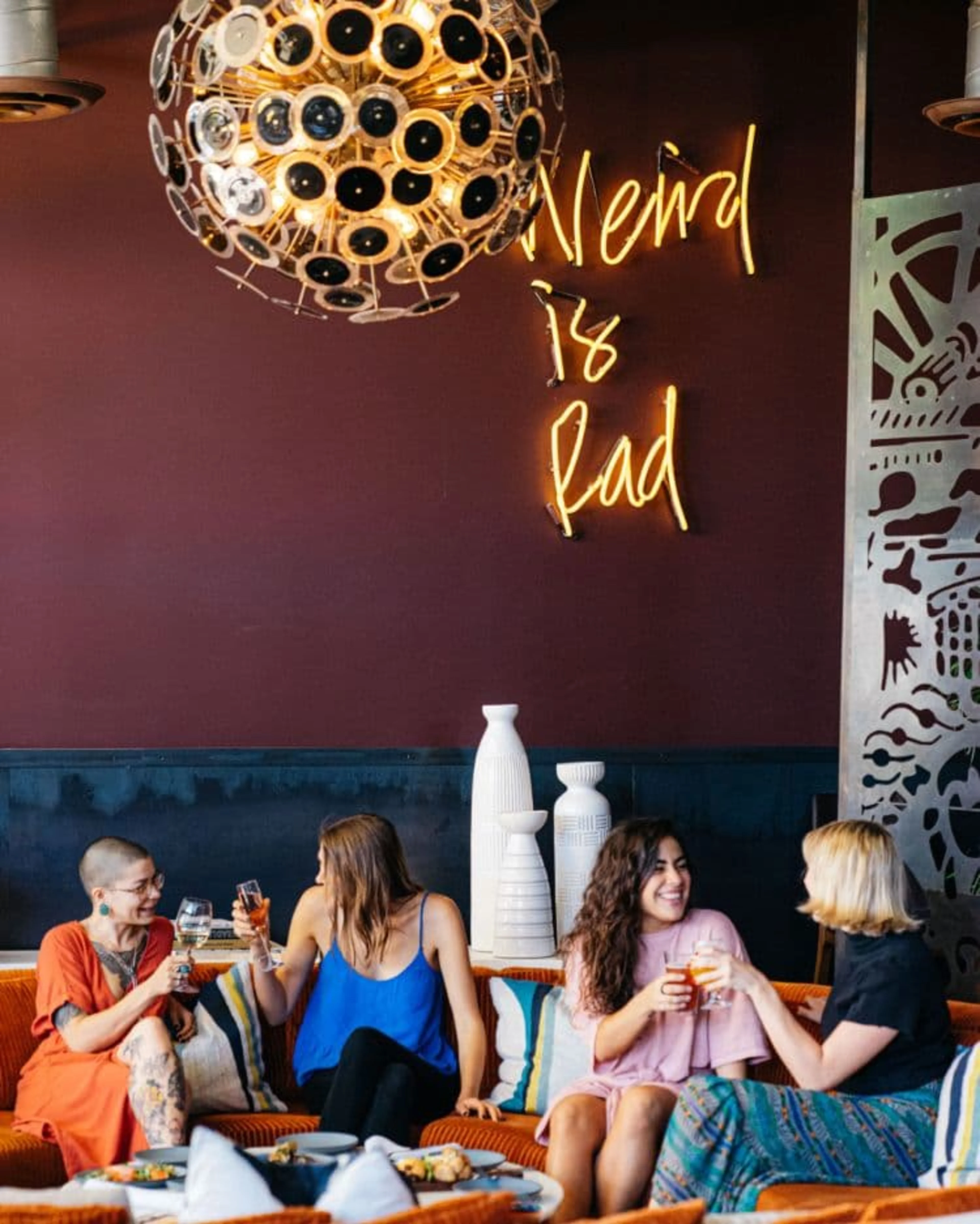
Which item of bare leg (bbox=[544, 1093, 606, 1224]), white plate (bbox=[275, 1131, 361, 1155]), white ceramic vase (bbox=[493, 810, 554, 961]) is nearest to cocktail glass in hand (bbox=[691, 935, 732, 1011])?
bare leg (bbox=[544, 1093, 606, 1224])

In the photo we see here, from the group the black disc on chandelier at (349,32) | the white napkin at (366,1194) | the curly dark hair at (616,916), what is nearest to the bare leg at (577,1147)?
the curly dark hair at (616,916)

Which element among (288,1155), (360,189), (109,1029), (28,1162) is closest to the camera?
(360,189)

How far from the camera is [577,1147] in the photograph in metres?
5.04

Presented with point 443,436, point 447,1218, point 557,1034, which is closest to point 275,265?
point 447,1218

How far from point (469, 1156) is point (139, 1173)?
2.46 ft

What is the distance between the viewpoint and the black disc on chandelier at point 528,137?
392 cm

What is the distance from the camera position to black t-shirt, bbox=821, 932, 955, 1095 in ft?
16.1

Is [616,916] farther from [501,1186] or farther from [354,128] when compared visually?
[354,128]

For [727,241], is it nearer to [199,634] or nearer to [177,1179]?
[199,634]

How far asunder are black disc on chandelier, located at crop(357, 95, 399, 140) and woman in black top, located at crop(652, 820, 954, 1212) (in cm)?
230

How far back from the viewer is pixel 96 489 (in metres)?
7.40

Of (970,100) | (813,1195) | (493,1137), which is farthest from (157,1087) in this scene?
(970,100)

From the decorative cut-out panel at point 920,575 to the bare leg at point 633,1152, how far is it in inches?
54.4

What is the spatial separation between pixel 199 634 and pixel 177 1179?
3380 millimetres
